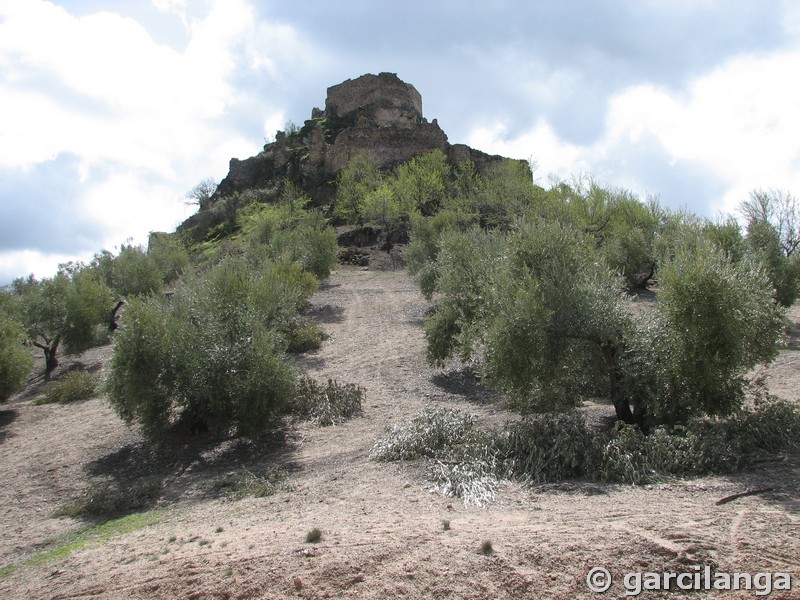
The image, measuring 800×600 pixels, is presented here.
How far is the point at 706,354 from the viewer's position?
938cm

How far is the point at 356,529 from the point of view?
6.66 metres

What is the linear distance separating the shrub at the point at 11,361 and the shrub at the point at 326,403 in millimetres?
10099

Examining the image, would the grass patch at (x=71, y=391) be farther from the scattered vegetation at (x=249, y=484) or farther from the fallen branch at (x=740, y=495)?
the fallen branch at (x=740, y=495)

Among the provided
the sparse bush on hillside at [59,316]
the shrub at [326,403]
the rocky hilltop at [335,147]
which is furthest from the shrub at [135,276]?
the rocky hilltop at [335,147]

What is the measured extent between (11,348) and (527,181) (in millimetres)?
40652

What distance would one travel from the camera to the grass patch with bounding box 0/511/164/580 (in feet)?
24.4

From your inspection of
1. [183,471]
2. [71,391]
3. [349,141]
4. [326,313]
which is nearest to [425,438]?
[183,471]

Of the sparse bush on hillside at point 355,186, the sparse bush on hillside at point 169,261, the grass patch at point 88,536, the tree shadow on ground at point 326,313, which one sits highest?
the sparse bush on hillside at point 355,186

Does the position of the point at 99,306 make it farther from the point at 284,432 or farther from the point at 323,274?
the point at 284,432

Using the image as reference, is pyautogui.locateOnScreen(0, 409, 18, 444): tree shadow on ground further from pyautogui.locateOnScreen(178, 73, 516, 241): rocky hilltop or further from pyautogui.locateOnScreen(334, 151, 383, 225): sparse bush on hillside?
pyautogui.locateOnScreen(178, 73, 516, 241): rocky hilltop

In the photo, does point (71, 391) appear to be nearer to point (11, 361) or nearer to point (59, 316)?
point (11, 361)

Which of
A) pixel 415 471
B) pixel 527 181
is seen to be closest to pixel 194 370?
pixel 415 471

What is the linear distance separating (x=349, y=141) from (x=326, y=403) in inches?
1943

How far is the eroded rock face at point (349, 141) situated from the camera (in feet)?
196
